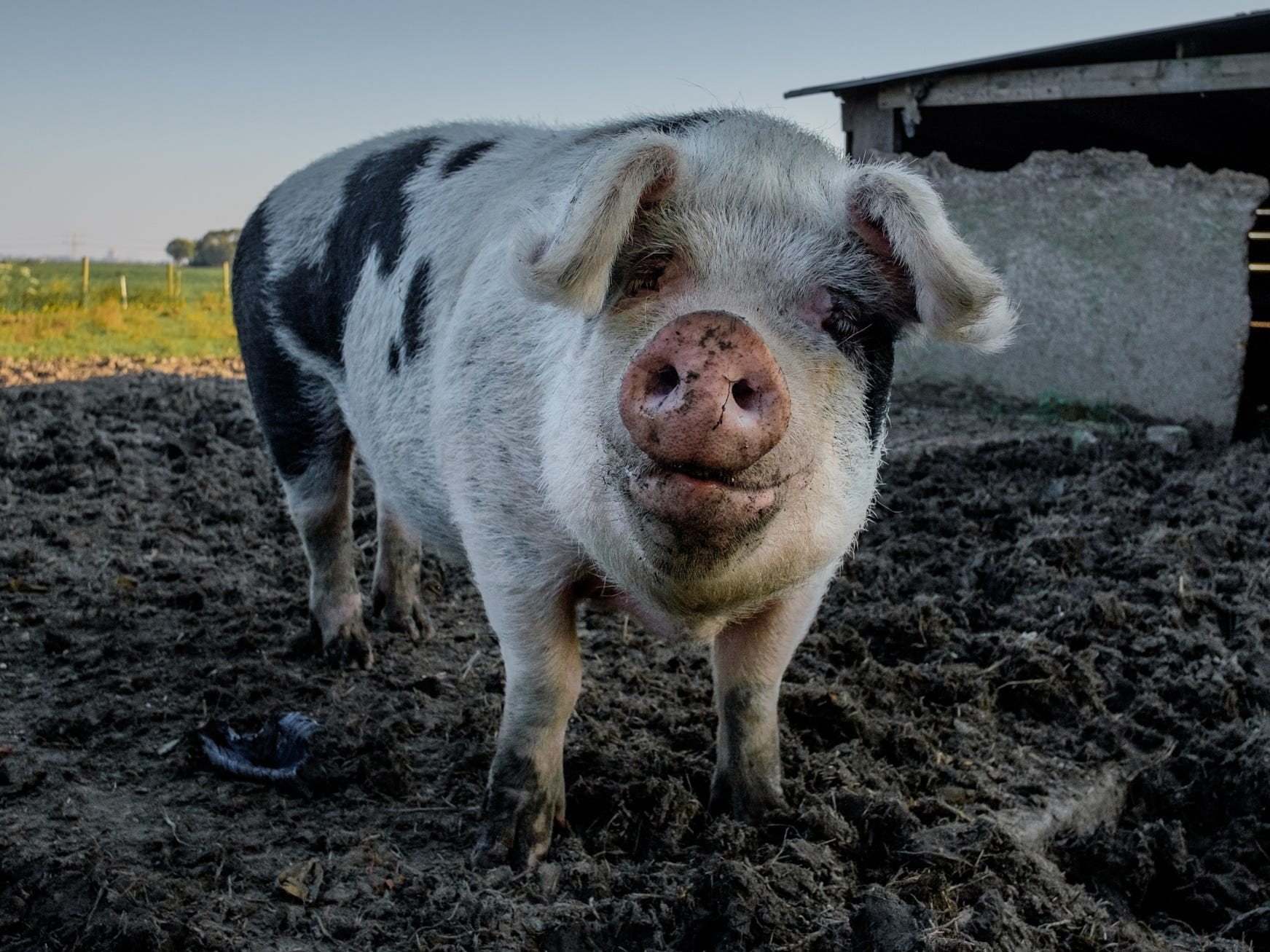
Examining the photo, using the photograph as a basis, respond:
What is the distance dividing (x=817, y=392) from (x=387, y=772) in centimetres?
170

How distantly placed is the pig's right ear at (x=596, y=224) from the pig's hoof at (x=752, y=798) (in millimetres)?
1374

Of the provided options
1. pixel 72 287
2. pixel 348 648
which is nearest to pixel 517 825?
pixel 348 648

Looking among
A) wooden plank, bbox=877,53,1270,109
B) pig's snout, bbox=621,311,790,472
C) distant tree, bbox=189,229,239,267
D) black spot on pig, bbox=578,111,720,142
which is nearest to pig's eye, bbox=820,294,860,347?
pig's snout, bbox=621,311,790,472

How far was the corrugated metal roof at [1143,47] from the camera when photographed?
6.99 m

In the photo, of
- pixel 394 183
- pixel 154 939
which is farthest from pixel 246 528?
pixel 154 939

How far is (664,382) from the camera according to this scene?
1.84 meters

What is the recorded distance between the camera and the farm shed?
734cm

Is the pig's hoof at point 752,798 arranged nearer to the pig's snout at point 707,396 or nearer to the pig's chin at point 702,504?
the pig's chin at point 702,504

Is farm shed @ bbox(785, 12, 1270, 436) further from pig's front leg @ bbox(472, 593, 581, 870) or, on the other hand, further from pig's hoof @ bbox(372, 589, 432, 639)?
pig's front leg @ bbox(472, 593, 581, 870)

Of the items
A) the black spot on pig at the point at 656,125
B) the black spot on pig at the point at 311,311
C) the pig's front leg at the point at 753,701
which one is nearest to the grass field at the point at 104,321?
the black spot on pig at the point at 311,311

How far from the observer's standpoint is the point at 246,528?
5395 millimetres

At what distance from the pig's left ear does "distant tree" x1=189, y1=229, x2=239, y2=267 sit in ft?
158

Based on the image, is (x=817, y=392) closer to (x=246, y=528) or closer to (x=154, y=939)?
(x=154, y=939)

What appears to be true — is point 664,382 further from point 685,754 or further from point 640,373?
point 685,754
